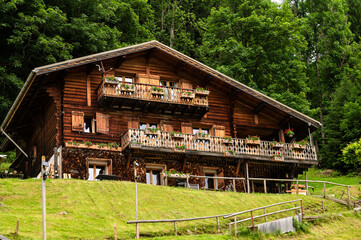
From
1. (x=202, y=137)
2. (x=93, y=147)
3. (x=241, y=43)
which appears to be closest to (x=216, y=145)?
(x=202, y=137)

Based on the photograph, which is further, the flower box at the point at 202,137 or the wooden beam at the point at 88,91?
the flower box at the point at 202,137

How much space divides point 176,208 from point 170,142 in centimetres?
744

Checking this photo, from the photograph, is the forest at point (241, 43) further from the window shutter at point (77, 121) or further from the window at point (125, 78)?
the window shutter at point (77, 121)

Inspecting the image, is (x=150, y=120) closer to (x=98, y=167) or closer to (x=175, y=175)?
(x=175, y=175)

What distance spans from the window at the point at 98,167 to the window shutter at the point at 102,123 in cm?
177

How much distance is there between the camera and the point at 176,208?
29.8 m

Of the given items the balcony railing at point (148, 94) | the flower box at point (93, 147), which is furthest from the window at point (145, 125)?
the flower box at point (93, 147)

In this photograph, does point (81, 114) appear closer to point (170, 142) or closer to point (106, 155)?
point (106, 155)

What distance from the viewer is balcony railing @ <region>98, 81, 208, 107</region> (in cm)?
3656

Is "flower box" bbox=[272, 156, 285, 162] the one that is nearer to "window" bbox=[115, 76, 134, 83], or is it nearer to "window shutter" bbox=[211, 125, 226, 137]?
"window shutter" bbox=[211, 125, 226, 137]

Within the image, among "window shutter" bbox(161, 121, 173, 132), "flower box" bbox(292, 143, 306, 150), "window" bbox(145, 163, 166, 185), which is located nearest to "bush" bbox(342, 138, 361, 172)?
"flower box" bbox(292, 143, 306, 150)

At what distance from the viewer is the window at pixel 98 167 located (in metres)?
35.9

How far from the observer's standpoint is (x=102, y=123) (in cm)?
3684

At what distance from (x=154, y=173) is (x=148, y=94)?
188 inches
